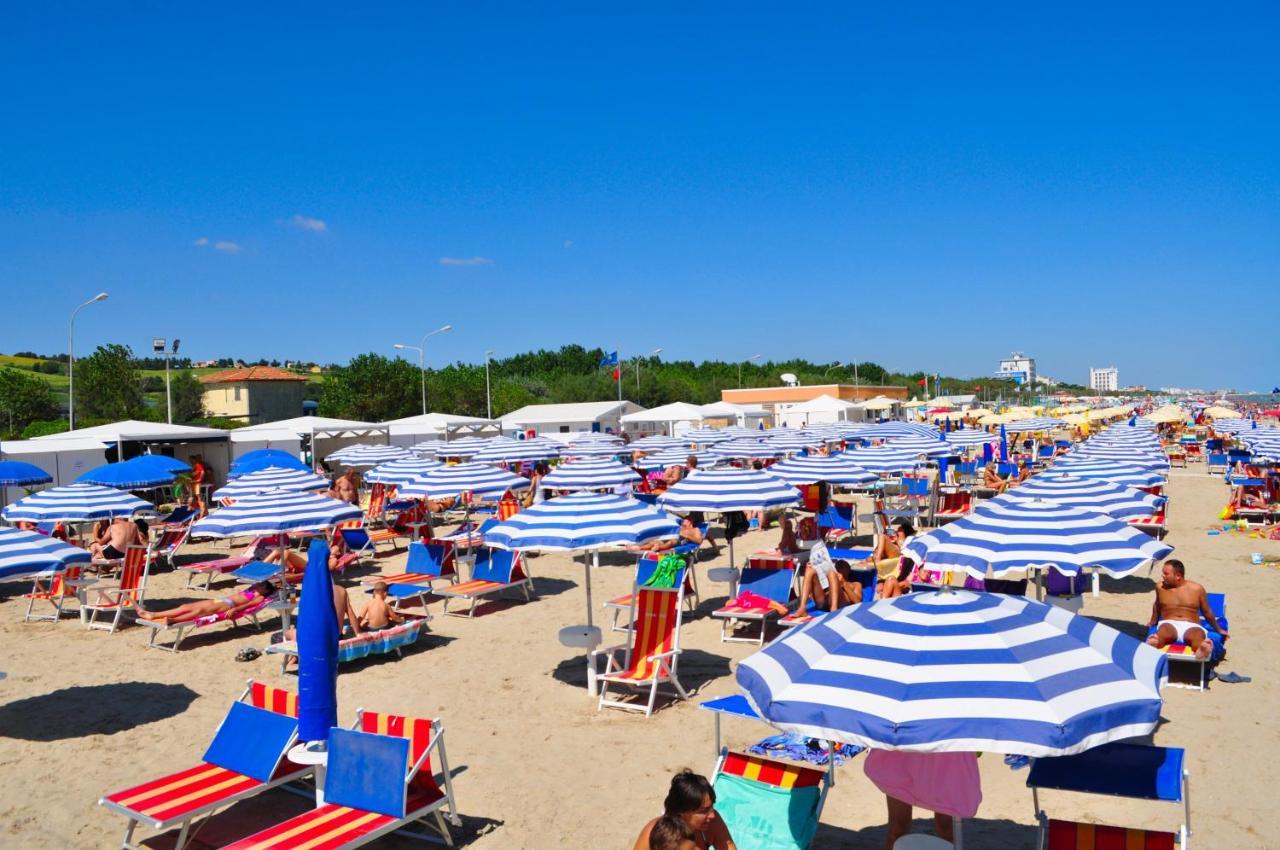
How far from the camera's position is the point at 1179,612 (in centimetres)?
780

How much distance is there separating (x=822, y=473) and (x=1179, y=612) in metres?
6.68

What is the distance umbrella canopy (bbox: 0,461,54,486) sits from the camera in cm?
1899

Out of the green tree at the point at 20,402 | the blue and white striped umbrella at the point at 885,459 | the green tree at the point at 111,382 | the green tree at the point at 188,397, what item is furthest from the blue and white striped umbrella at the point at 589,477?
the green tree at the point at 188,397

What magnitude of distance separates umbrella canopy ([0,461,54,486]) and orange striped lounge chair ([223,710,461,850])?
17.7 m

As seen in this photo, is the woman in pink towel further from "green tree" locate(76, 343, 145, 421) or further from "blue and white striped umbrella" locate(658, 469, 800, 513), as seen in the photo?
"green tree" locate(76, 343, 145, 421)

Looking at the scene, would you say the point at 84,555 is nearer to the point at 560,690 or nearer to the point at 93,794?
the point at 93,794

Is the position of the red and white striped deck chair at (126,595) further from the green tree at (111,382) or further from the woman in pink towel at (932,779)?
the green tree at (111,382)

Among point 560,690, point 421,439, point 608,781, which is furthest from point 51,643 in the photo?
point 421,439

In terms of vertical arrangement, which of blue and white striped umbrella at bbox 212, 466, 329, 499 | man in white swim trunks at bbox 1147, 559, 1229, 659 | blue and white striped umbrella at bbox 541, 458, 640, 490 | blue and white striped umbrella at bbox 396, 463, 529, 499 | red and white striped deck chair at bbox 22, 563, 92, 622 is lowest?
red and white striped deck chair at bbox 22, 563, 92, 622

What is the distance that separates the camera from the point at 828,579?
9.10 metres

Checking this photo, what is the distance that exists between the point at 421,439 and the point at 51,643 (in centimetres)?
2535

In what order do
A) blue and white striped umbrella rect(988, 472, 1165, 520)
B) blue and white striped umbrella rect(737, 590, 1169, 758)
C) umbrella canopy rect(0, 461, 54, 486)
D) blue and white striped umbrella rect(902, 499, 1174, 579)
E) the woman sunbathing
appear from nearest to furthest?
blue and white striped umbrella rect(737, 590, 1169, 758) → blue and white striped umbrella rect(902, 499, 1174, 579) → blue and white striped umbrella rect(988, 472, 1165, 520) → the woman sunbathing → umbrella canopy rect(0, 461, 54, 486)

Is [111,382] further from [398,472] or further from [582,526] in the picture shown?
[582,526]

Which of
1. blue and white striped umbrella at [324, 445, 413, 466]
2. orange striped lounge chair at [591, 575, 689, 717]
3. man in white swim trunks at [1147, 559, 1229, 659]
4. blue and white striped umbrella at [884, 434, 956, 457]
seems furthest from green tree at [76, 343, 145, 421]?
man in white swim trunks at [1147, 559, 1229, 659]
